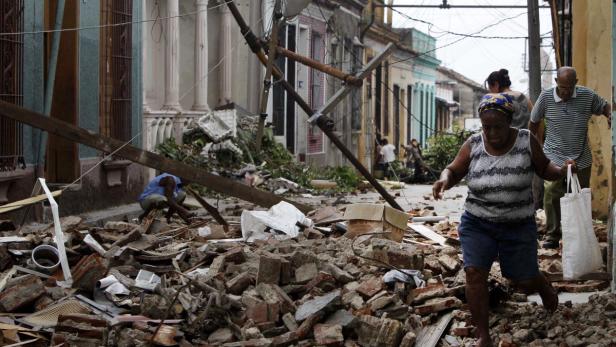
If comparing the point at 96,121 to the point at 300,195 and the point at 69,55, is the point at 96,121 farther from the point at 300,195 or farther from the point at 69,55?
the point at 300,195

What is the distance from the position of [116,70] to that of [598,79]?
6935 mm

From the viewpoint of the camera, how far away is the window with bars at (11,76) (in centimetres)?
1207

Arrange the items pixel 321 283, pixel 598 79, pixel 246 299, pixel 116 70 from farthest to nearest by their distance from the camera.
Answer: pixel 116 70 < pixel 598 79 < pixel 321 283 < pixel 246 299

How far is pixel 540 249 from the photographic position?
36.1ft

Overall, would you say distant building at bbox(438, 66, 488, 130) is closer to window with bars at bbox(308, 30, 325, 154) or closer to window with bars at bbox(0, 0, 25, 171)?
window with bars at bbox(308, 30, 325, 154)

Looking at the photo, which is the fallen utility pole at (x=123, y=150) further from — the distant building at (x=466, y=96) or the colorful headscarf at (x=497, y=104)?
the distant building at (x=466, y=96)

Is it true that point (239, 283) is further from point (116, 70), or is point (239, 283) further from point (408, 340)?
point (116, 70)

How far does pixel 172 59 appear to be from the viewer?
66.5 feet

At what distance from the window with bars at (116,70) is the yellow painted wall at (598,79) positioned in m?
6.58

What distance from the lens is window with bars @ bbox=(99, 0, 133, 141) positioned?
1595cm

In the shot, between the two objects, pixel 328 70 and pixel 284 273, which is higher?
pixel 328 70

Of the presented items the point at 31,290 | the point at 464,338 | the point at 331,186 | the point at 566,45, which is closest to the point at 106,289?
the point at 31,290

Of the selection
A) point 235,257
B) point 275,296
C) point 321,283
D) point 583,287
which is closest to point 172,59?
point 235,257

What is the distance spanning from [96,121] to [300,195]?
238 inches
